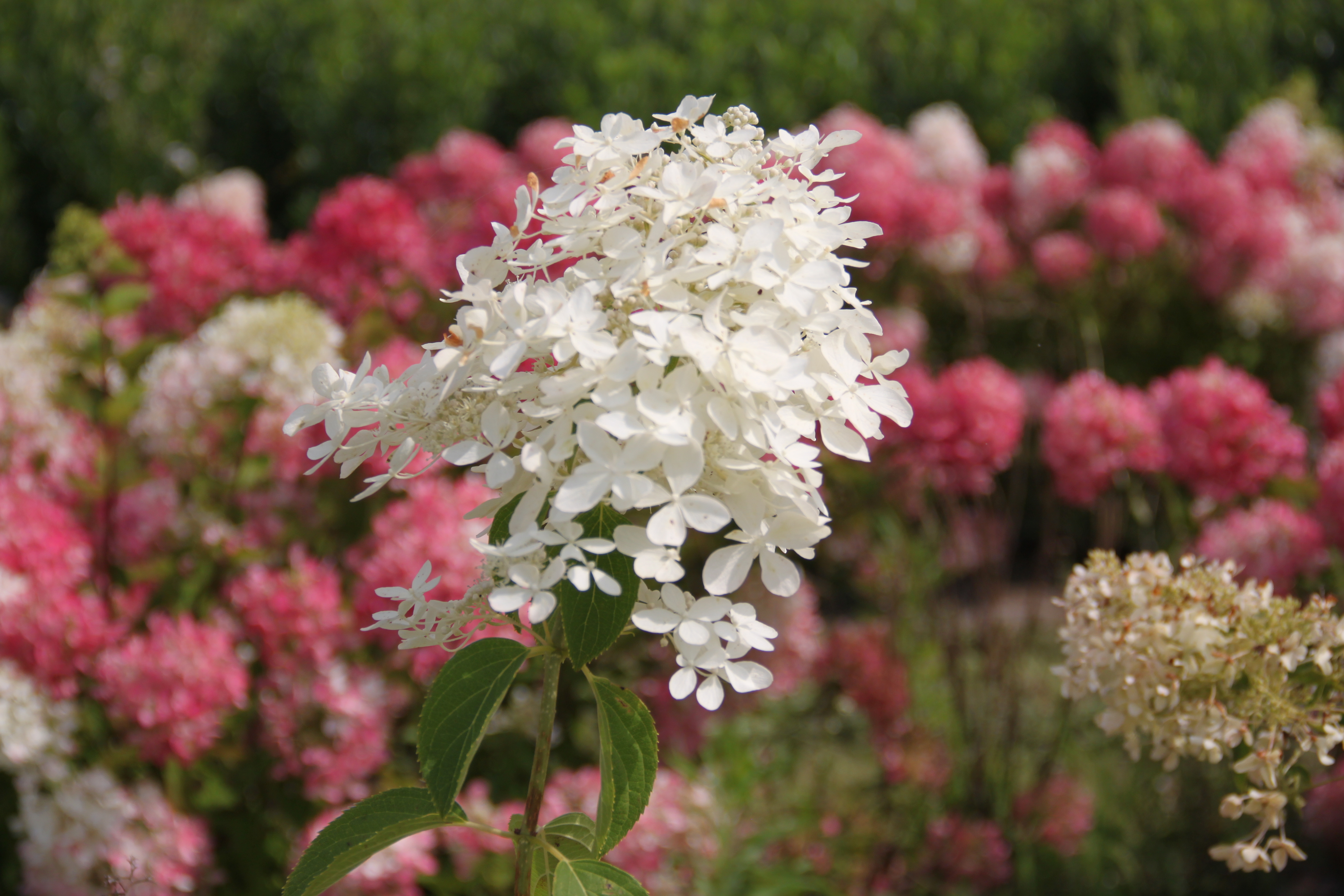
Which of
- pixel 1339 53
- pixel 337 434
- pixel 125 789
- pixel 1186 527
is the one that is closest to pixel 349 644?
pixel 125 789

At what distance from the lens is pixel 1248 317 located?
11.8 ft

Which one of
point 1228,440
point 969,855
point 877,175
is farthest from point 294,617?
point 877,175

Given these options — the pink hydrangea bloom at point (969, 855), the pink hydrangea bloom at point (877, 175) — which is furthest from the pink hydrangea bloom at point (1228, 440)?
the pink hydrangea bloom at point (877, 175)

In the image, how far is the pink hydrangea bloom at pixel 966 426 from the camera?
2.29m

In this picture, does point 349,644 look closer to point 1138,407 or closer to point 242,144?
point 1138,407

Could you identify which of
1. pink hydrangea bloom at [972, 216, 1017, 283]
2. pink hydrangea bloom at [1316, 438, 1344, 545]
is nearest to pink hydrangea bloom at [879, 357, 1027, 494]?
pink hydrangea bloom at [1316, 438, 1344, 545]

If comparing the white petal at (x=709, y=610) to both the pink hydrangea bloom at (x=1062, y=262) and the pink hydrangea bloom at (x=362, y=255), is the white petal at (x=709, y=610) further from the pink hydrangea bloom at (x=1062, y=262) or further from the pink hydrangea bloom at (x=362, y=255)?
the pink hydrangea bloom at (x=1062, y=262)

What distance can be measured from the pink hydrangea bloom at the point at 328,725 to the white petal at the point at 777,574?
1.12 meters

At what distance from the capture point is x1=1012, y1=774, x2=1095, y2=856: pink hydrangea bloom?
2.39 meters

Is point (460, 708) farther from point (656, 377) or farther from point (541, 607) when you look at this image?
point (656, 377)

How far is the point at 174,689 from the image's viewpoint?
1.66m

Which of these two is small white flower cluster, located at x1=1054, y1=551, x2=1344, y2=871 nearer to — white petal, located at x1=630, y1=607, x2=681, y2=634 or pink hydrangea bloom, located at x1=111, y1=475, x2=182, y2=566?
white petal, located at x1=630, y1=607, x2=681, y2=634

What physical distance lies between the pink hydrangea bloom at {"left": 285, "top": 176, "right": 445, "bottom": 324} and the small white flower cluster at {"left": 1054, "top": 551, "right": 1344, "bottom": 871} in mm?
1978

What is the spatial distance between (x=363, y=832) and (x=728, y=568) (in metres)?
0.38
